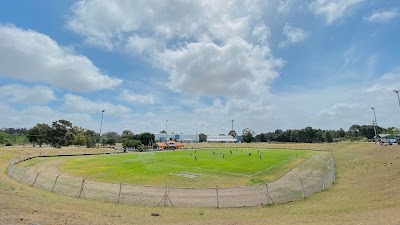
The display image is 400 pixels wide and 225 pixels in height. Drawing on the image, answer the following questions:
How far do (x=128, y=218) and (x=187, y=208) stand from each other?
21.8 feet

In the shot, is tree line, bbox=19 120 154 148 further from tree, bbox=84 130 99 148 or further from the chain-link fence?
the chain-link fence

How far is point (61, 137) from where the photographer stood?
118250mm

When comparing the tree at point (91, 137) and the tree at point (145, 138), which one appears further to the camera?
the tree at point (91, 137)

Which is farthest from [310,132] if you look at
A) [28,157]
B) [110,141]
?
[28,157]

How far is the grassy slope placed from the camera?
47.9 feet

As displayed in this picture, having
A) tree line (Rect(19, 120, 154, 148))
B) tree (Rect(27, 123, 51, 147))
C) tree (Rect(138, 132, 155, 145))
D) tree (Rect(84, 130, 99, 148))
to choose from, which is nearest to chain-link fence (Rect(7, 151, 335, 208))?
tree line (Rect(19, 120, 154, 148))

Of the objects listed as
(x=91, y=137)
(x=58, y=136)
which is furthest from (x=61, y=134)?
(x=91, y=137)

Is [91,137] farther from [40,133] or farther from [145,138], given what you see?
[145,138]

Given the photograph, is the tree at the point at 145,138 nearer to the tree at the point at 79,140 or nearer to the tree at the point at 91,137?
the tree at the point at 91,137

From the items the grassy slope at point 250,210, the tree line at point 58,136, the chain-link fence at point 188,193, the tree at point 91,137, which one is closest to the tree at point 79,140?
the tree line at point 58,136

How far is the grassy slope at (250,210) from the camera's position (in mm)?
14602

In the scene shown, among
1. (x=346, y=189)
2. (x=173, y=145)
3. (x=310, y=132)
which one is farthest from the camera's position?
(x=310, y=132)

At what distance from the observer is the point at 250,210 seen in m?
21.8

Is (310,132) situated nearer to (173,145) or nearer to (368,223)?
(173,145)
